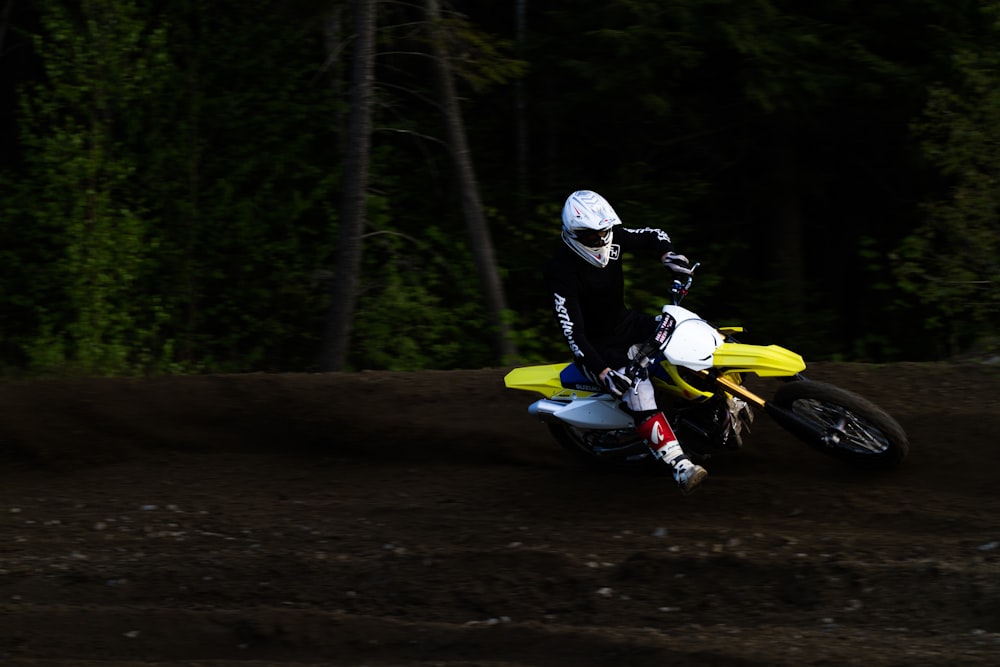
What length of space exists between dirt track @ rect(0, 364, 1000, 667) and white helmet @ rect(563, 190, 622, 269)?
5.73 ft

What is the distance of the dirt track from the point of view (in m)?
6.36

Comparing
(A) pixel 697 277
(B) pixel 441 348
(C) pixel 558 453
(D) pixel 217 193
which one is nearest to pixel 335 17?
(D) pixel 217 193

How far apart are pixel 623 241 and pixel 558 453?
1892 millimetres

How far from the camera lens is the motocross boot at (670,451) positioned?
7.66 metres

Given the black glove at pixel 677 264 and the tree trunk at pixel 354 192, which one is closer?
the black glove at pixel 677 264

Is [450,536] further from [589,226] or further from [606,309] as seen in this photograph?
[589,226]

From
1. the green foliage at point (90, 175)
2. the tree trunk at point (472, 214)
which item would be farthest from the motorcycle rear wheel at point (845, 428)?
the green foliage at point (90, 175)

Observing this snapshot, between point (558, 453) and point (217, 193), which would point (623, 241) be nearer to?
point (558, 453)

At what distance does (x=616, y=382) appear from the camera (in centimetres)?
773

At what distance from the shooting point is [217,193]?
1870 cm

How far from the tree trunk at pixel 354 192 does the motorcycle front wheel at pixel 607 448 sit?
6774 millimetres

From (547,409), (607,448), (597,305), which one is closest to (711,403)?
(607,448)

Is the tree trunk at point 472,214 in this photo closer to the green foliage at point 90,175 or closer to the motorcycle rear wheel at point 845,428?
the green foliage at point 90,175

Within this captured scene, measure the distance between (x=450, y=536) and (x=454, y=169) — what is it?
A: 30.8 ft
